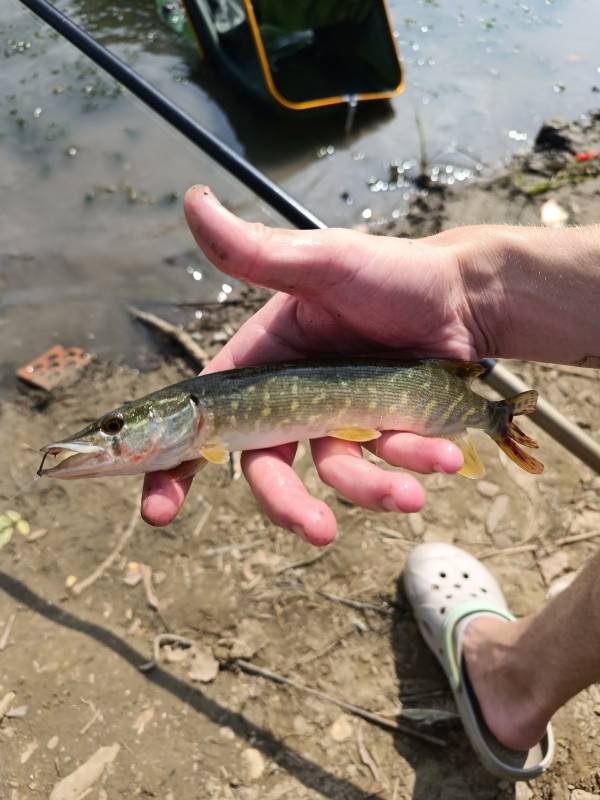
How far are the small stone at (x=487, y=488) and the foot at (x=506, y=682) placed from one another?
0.90m

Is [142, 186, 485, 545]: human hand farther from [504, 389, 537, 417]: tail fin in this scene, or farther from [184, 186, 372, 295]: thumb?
[504, 389, 537, 417]: tail fin

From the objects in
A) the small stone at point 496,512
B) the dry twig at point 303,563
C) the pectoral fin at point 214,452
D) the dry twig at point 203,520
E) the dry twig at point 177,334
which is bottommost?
the small stone at point 496,512

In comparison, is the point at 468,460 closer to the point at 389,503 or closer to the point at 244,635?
the point at 389,503

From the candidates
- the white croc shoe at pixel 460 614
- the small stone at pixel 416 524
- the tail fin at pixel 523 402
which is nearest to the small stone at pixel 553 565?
the white croc shoe at pixel 460 614

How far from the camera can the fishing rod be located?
10.9ft

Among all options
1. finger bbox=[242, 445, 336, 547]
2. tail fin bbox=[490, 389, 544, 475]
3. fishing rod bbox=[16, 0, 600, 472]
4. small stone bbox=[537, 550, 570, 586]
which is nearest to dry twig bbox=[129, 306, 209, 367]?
fishing rod bbox=[16, 0, 600, 472]

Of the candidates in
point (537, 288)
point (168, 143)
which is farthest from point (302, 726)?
point (168, 143)

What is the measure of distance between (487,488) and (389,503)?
1828 millimetres

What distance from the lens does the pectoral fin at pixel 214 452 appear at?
2484mm

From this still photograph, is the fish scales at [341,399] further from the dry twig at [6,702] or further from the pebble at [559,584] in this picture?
the dry twig at [6,702]

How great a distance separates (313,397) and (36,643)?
195cm

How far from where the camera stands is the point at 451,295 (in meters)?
2.90

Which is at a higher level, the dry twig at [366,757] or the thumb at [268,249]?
the thumb at [268,249]

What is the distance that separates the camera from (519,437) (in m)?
2.81
